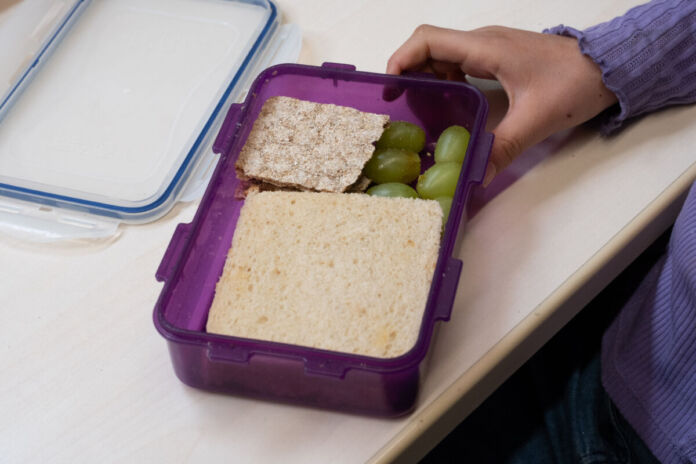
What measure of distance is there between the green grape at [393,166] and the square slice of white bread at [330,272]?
6 centimetres

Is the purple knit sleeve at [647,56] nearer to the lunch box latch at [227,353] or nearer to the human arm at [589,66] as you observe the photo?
the human arm at [589,66]

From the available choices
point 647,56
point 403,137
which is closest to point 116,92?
point 403,137

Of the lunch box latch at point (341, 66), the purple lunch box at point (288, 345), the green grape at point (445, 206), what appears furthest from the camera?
the lunch box latch at point (341, 66)

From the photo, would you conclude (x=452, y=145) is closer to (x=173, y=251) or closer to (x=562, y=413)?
(x=173, y=251)

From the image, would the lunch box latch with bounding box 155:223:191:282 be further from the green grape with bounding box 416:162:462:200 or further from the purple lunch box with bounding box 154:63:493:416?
the green grape with bounding box 416:162:462:200

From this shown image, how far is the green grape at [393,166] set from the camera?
69cm

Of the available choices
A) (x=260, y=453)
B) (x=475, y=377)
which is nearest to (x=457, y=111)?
(x=475, y=377)

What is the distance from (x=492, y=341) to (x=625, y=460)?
1.07ft

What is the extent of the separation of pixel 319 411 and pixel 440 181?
0.24m

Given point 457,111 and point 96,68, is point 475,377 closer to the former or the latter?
point 457,111

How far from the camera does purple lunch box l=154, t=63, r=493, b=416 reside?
525 mm

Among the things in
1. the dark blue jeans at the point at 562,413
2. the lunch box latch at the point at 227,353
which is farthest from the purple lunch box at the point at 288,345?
the dark blue jeans at the point at 562,413

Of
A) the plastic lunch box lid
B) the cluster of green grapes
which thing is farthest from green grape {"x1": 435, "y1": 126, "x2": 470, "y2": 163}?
the plastic lunch box lid

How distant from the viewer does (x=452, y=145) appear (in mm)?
679
